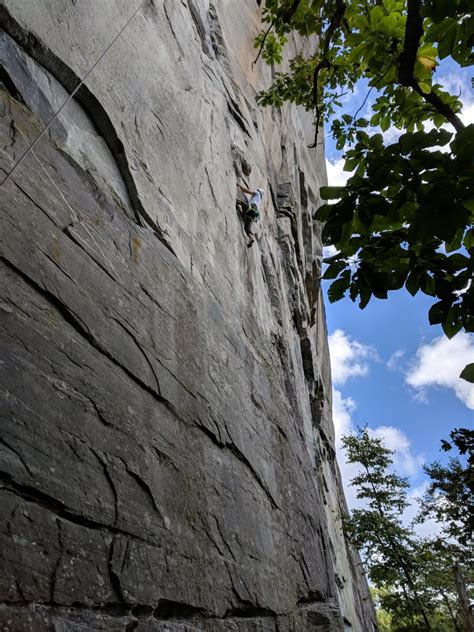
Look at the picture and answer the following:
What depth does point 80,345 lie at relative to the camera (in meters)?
3.24

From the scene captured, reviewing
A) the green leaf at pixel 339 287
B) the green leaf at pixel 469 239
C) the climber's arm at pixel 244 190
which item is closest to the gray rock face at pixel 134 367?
the climber's arm at pixel 244 190

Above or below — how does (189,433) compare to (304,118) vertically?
below

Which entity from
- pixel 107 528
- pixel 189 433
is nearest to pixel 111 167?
pixel 189 433

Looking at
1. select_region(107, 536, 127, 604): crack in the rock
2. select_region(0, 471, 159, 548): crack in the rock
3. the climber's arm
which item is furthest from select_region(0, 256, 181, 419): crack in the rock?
the climber's arm

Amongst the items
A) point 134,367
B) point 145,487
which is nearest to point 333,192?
point 134,367

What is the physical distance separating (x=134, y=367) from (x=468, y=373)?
2.42m

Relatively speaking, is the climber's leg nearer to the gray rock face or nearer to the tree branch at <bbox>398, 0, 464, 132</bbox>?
the gray rock face

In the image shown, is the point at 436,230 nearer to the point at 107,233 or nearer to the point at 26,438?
the point at 26,438

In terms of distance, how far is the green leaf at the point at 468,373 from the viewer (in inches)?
83.7

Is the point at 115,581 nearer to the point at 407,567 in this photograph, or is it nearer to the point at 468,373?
the point at 468,373

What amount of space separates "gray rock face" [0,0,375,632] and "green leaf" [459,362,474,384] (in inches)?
86.1

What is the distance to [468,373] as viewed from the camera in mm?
2135

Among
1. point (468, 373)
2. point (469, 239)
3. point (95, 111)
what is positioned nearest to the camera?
point (468, 373)

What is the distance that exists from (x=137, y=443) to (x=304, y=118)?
19659mm
